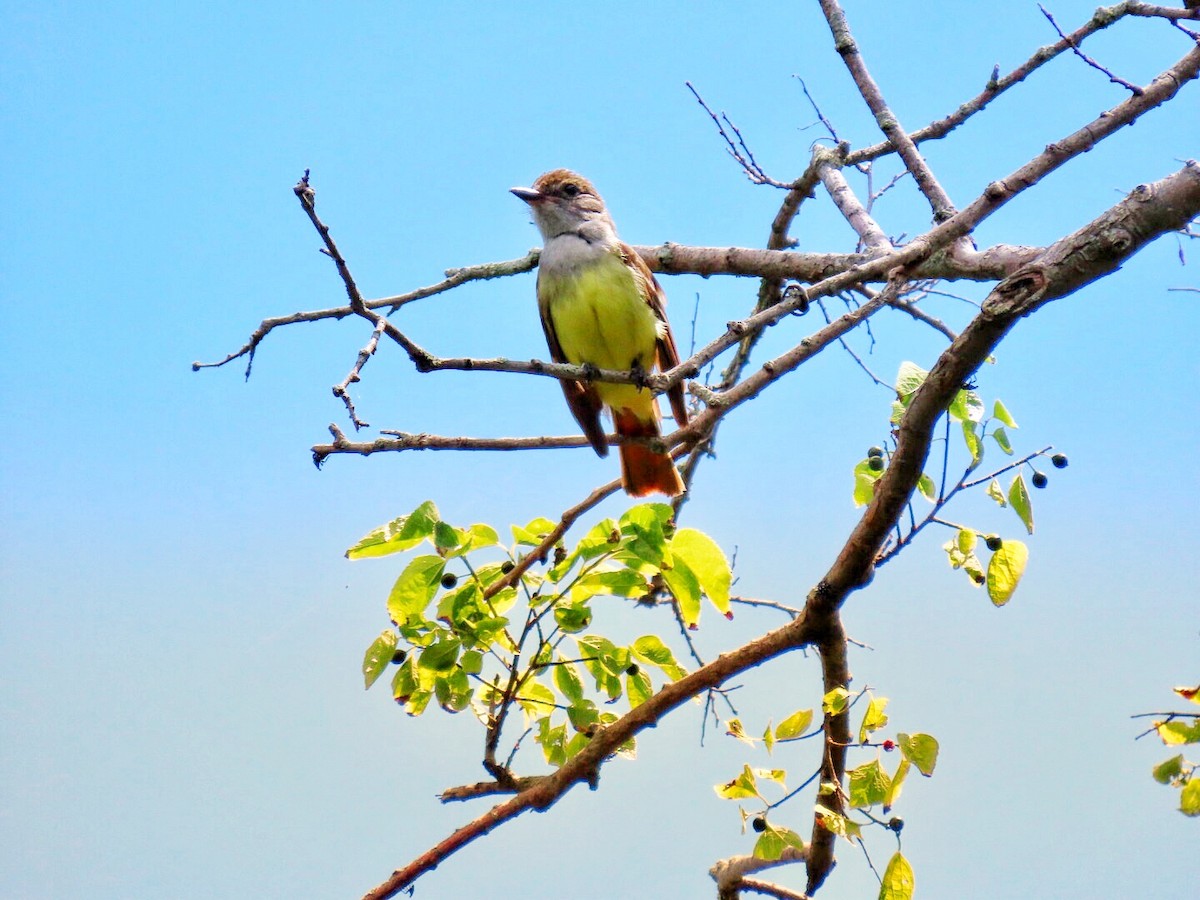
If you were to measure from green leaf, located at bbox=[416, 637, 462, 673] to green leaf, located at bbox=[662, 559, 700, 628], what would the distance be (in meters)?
0.74

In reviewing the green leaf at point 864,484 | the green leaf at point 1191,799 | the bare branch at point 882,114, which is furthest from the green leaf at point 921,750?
the bare branch at point 882,114

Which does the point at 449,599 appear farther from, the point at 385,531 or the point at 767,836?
the point at 767,836

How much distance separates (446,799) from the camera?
3930mm

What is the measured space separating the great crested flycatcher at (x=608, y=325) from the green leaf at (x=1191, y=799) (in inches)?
105

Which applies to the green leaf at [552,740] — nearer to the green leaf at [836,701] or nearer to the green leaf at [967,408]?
the green leaf at [836,701]

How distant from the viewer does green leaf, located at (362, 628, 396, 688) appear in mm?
3646

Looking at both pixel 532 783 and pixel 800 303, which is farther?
pixel 532 783

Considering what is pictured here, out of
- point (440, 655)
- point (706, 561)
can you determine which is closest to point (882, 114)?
point (706, 561)

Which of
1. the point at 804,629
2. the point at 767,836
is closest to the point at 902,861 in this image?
the point at 767,836

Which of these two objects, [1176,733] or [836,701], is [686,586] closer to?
[836,701]

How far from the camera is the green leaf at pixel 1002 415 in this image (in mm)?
3748

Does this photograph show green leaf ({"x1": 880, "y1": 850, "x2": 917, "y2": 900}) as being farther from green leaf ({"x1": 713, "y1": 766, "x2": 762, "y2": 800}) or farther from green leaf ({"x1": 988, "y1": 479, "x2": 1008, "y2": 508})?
green leaf ({"x1": 988, "y1": 479, "x2": 1008, "y2": 508})

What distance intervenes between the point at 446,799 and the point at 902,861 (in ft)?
5.27

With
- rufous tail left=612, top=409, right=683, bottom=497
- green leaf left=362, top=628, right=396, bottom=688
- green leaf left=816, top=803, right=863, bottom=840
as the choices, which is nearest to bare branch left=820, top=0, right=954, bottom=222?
rufous tail left=612, top=409, right=683, bottom=497
